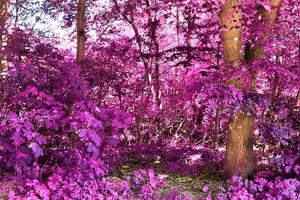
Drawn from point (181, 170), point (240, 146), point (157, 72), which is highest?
point (157, 72)

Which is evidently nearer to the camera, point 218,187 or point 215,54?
point 218,187

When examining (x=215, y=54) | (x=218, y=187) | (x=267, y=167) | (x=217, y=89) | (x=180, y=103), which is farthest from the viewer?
(x=180, y=103)

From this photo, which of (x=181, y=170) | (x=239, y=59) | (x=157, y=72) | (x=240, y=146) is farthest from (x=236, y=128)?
(x=157, y=72)

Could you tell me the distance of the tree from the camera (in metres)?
5.01

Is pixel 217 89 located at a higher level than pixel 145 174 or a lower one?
higher

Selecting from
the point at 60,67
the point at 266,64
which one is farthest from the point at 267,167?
the point at 60,67

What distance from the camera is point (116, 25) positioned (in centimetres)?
862

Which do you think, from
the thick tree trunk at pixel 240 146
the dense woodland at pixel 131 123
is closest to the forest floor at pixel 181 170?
the dense woodland at pixel 131 123

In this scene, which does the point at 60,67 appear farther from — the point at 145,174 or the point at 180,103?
the point at 180,103

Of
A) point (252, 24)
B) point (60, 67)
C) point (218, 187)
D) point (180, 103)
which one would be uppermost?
point (252, 24)

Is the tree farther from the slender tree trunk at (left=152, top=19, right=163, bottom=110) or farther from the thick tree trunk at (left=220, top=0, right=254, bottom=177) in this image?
the slender tree trunk at (left=152, top=19, right=163, bottom=110)

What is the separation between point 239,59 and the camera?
5.06 meters

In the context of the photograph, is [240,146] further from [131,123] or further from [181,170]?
[131,123]

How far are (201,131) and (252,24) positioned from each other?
482 cm
